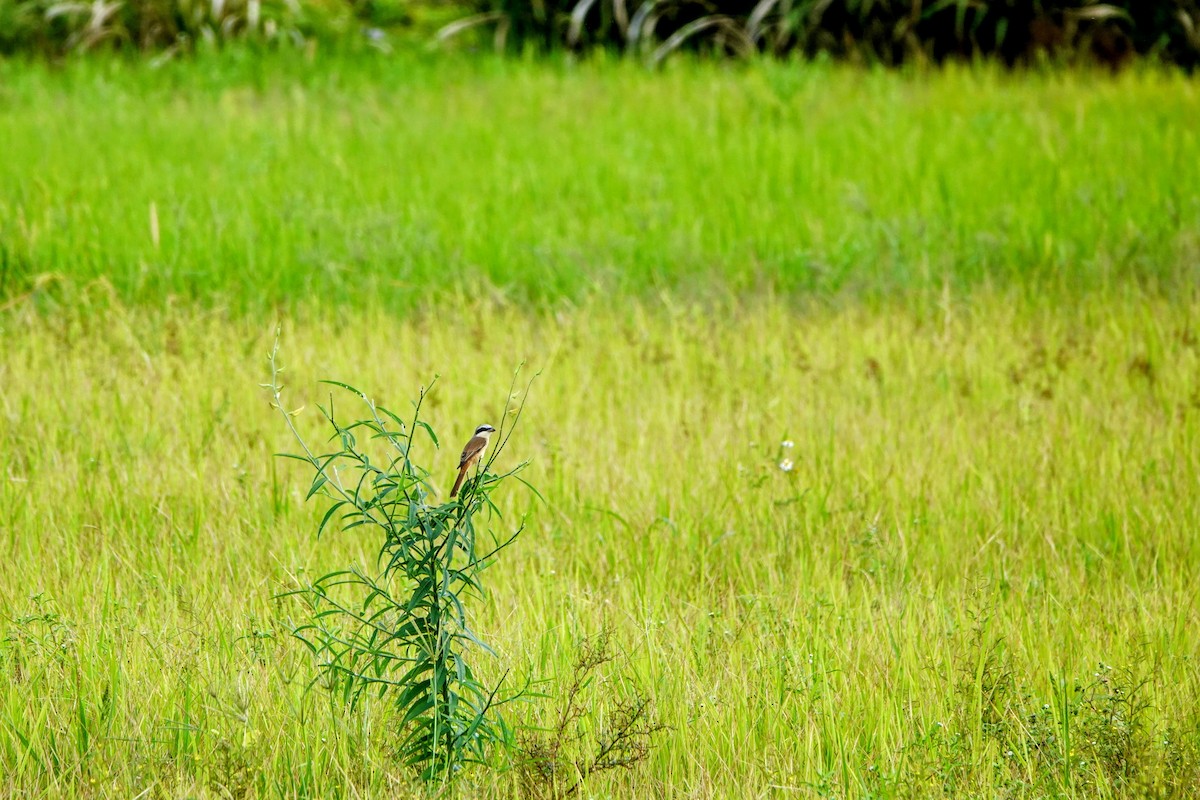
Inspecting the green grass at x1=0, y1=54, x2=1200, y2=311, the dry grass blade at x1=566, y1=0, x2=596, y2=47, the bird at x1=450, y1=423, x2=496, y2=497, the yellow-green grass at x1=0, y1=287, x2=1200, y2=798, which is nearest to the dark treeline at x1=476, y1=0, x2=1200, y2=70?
the dry grass blade at x1=566, y1=0, x2=596, y2=47

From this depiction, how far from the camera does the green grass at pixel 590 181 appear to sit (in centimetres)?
501

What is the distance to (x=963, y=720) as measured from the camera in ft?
7.47

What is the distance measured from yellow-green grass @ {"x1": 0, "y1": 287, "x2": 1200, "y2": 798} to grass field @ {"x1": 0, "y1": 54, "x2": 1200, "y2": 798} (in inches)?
0.5

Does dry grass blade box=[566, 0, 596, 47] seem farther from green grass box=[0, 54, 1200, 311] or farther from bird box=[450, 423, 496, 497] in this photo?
bird box=[450, 423, 496, 497]

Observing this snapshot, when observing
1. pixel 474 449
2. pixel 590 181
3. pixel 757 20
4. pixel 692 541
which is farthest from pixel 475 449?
pixel 757 20

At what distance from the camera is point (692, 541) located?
3100 millimetres

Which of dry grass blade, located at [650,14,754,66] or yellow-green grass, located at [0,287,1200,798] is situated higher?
dry grass blade, located at [650,14,754,66]

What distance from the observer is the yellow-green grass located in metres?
2.22

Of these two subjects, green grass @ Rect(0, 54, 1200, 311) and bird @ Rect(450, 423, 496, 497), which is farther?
green grass @ Rect(0, 54, 1200, 311)

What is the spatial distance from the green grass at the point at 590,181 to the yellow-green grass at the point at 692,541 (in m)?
0.30

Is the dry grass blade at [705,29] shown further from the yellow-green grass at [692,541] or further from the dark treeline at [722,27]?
the yellow-green grass at [692,541]

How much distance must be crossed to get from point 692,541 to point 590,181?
3.10m

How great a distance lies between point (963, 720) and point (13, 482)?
2.36 m

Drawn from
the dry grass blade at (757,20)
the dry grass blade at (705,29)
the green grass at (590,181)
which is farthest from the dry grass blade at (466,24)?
the dry grass blade at (757,20)
